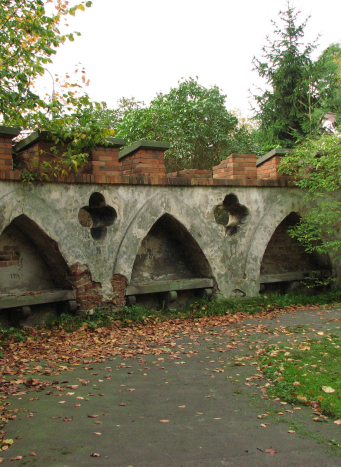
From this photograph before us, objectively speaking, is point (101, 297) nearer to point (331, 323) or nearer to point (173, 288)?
point (173, 288)

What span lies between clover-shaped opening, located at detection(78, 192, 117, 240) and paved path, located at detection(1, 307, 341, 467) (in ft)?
8.75

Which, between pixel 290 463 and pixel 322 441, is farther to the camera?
pixel 322 441

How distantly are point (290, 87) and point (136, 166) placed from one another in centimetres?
1465

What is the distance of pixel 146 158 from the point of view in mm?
7867

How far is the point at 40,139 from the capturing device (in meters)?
6.83

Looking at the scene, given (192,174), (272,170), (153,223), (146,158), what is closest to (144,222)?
(153,223)

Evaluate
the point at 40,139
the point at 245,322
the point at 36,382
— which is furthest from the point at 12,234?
the point at 245,322

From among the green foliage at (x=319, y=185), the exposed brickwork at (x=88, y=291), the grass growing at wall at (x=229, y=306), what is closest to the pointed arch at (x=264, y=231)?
the green foliage at (x=319, y=185)

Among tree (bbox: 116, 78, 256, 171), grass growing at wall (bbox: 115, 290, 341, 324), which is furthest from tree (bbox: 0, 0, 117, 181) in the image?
tree (bbox: 116, 78, 256, 171)

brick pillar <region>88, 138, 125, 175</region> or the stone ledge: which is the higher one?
the stone ledge

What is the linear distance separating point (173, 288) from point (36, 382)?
12.6 ft

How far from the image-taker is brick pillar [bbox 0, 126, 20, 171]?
650 centimetres

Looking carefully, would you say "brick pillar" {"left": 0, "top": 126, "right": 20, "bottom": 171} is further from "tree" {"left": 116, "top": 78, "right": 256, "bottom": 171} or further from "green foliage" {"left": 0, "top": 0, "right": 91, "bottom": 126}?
"tree" {"left": 116, "top": 78, "right": 256, "bottom": 171}

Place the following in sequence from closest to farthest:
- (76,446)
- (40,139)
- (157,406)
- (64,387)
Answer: (76,446) < (157,406) < (64,387) < (40,139)
